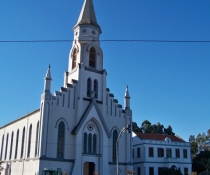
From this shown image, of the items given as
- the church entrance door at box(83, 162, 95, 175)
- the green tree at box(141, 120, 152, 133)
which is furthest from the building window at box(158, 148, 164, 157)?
the green tree at box(141, 120, 152, 133)

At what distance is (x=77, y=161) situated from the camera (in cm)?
3906

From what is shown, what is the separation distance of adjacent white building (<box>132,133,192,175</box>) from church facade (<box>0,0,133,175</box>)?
26.7ft

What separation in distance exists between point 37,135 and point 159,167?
2323 centimetres

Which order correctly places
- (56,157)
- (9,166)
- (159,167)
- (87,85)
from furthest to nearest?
(159,167) < (9,166) < (87,85) < (56,157)

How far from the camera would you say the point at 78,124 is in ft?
133

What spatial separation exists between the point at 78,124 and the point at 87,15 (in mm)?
19088

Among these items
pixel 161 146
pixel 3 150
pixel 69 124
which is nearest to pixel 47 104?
pixel 69 124

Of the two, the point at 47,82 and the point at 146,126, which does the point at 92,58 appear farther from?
the point at 146,126

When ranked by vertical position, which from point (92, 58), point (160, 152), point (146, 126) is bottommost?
point (160, 152)

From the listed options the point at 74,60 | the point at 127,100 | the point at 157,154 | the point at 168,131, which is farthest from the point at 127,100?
the point at 168,131

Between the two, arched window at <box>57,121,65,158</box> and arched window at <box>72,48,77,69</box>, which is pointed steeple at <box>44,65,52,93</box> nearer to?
arched window at <box>57,121,65,158</box>

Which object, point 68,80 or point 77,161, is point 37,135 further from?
point 68,80

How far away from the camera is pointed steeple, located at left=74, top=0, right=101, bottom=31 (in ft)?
159

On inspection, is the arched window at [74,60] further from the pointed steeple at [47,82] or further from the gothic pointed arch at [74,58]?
the pointed steeple at [47,82]
